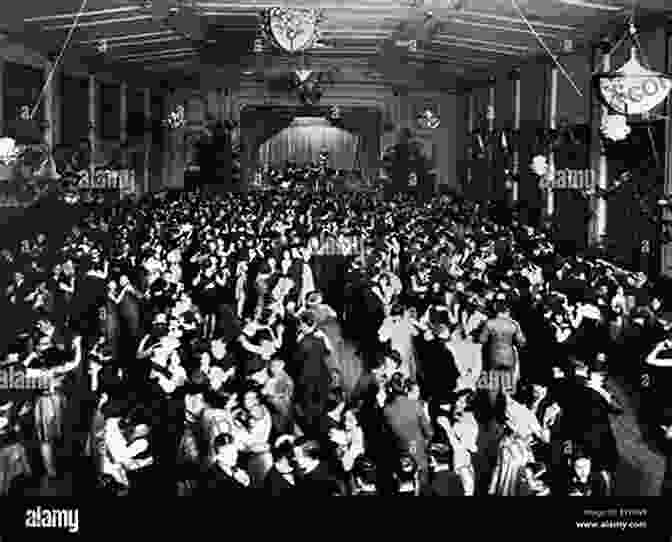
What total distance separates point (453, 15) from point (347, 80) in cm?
199

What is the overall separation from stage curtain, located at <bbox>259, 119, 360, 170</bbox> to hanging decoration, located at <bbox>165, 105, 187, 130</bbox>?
921mm

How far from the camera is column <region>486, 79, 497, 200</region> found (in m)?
11.7

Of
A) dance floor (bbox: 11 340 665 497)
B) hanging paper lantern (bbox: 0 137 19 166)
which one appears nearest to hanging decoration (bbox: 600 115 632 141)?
dance floor (bbox: 11 340 665 497)

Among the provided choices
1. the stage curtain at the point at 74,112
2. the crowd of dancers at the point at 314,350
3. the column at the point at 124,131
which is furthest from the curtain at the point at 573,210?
the stage curtain at the point at 74,112

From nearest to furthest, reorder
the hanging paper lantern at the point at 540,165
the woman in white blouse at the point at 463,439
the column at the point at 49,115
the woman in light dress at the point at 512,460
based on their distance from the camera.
Answer: the woman in light dress at the point at 512,460, the woman in white blouse at the point at 463,439, the column at the point at 49,115, the hanging paper lantern at the point at 540,165

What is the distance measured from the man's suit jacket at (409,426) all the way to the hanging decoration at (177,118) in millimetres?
4497

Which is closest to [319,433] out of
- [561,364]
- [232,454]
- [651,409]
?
[232,454]

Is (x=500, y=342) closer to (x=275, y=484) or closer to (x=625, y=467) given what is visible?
(x=625, y=467)

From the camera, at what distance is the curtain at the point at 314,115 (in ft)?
33.7

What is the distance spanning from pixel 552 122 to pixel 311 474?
8.77m

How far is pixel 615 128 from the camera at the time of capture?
1248 centimetres

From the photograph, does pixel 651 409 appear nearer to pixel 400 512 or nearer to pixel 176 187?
pixel 400 512

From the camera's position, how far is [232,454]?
672cm

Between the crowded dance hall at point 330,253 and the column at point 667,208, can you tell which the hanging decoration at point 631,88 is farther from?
the column at point 667,208
